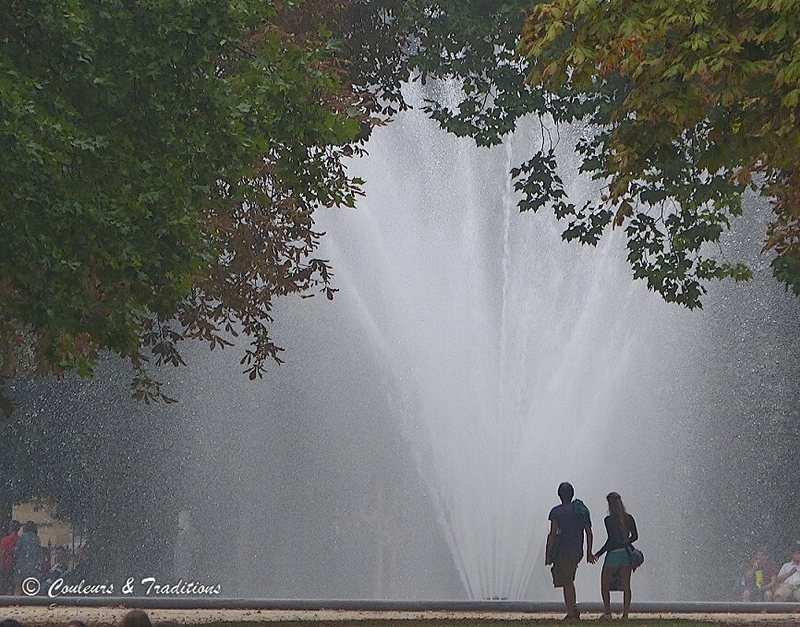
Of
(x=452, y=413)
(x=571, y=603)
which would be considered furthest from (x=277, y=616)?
(x=452, y=413)

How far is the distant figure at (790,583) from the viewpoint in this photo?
75.7ft

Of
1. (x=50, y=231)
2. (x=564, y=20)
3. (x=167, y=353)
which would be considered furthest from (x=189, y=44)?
(x=167, y=353)

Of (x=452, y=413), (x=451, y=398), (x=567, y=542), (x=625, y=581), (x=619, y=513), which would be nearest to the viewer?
(x=619, y=513)

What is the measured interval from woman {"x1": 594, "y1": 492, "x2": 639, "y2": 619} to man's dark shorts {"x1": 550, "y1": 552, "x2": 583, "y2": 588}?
0.82ft

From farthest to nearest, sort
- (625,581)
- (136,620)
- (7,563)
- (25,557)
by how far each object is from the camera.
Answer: (7,563), (25,557), (625,581), (136,620)

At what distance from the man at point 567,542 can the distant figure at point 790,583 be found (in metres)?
9.16

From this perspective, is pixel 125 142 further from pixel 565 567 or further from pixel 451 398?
pixel 451 398

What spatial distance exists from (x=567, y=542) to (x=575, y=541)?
91 millimetres

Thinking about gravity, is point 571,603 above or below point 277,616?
below

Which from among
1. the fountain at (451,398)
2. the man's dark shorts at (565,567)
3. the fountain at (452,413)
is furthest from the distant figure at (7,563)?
the man's dark shorts at (565,567)

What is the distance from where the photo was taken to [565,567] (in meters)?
15.1

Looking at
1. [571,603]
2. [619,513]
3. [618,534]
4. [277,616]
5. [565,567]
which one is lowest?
[571,603]

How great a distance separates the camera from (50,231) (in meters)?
11.0

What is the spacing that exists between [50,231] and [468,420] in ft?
39.1
